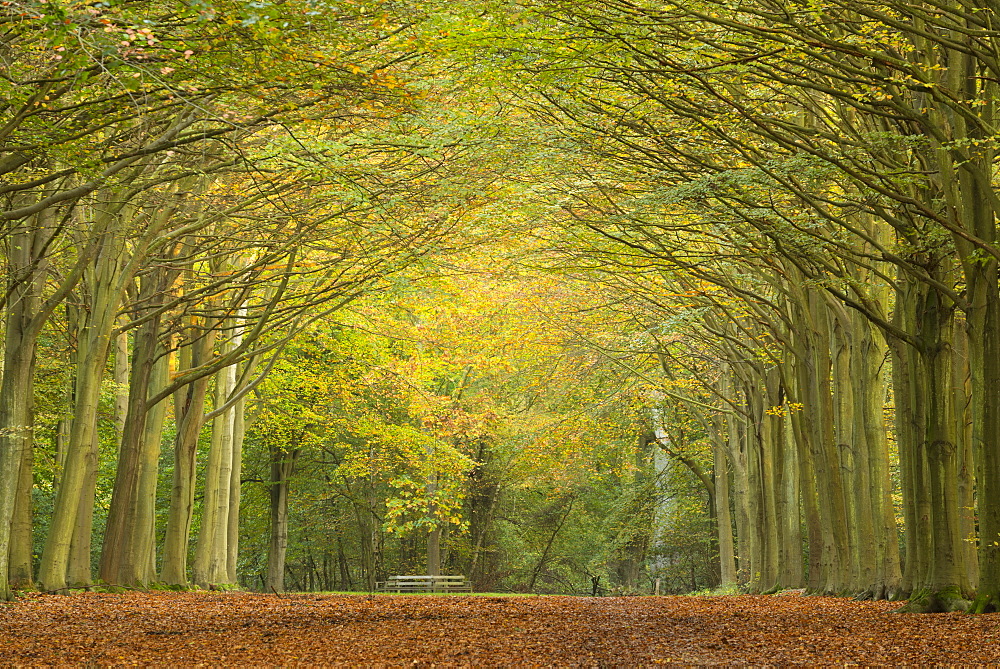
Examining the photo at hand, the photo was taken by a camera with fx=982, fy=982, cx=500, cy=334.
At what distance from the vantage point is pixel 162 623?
1145 cm

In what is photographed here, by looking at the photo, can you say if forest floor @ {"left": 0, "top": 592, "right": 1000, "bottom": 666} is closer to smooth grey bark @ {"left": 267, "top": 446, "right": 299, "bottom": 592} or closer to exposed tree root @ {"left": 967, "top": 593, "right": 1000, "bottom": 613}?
exposed tree root @ {"left": 967, "top": 593, "right": 1000, "bottom": 613}

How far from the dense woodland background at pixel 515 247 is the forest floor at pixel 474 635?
1433mm

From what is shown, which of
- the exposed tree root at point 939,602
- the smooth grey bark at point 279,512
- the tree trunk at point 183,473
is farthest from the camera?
the smooth grey bark at point 279,512

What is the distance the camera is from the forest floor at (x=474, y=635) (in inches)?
318

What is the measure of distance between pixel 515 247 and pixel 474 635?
10665 mm

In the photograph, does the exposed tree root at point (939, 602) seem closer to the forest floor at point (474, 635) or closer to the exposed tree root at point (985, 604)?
the forest floor at point (474, 635)

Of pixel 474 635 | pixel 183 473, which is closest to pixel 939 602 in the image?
pixel 474 635

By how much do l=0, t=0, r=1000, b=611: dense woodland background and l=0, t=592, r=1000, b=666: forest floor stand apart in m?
1.43

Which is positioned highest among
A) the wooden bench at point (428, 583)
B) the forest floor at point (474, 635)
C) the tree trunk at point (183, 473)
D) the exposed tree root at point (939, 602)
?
the tree trunk at point (183, 473)

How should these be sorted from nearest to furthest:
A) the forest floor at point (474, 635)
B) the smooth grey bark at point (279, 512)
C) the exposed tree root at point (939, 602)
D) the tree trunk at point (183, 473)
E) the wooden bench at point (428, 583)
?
the forest floor at point (474, 635) → the exposed tree root at point (939, 602) → the tree trunk at point (183, 473) → the wooden bench at point (428, 583) → the smooth grey bark at point (279, 512)

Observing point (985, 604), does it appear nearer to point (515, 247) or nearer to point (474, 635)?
point (474, 635)

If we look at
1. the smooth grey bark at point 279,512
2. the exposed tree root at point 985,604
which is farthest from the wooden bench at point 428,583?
the exposed tree root at point 985,604

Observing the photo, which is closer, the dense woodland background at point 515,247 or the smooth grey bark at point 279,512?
the dense woodland background at point 515,247

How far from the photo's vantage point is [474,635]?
33.7 ft
